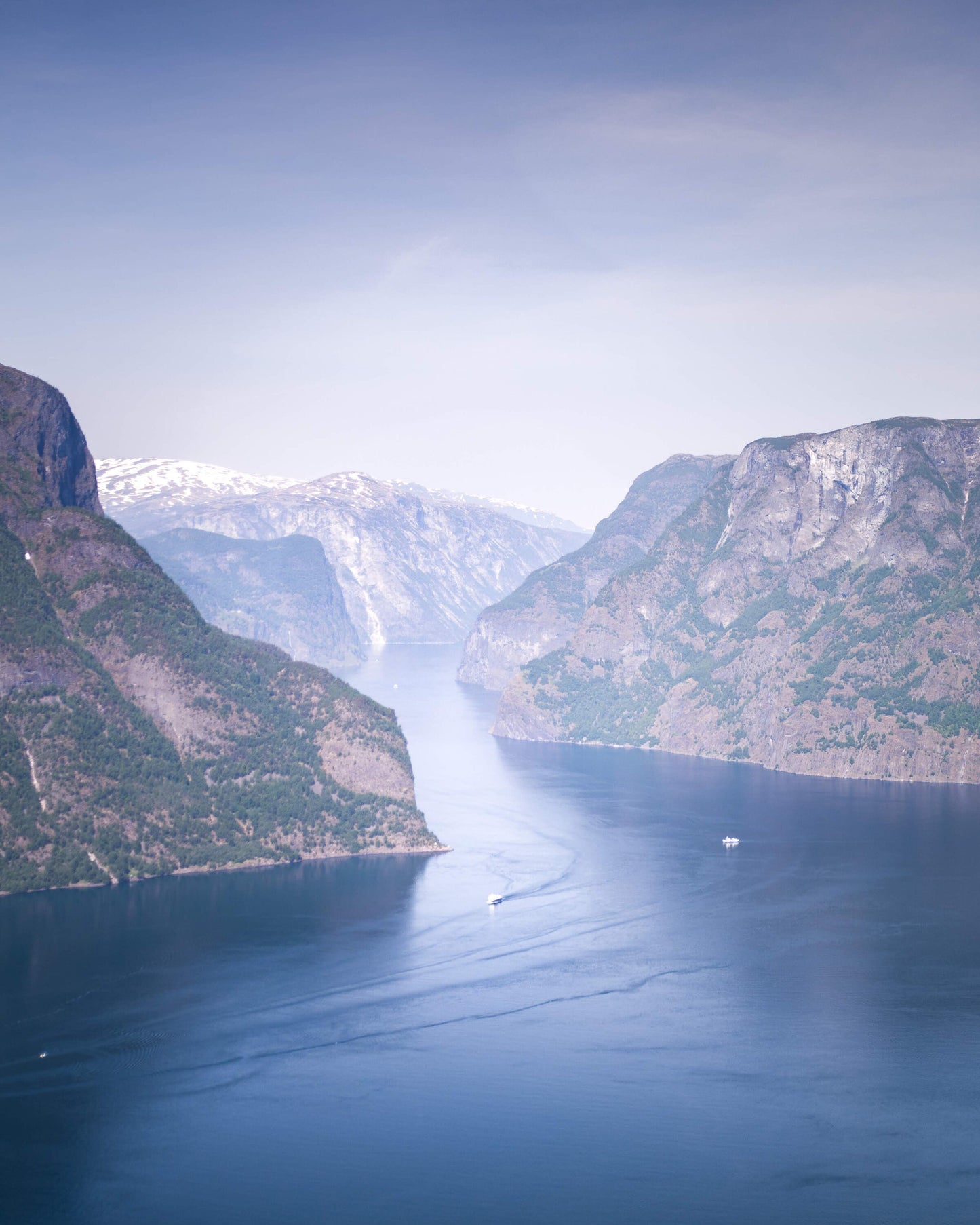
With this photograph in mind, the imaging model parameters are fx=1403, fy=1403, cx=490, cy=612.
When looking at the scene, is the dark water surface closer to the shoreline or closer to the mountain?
the shoreline

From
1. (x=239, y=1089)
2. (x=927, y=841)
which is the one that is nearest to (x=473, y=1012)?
(x=239, y=1089)

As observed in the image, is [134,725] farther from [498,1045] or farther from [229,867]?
[498,1045]

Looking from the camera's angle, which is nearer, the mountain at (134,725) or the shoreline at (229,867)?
the shoreline at (229,867)

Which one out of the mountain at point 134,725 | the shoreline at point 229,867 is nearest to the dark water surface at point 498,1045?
the shoreline at point 229,867

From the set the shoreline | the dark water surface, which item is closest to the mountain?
the shoreline

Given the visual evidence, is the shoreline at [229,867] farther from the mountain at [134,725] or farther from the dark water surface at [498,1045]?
the dark water surface at [498,1045]

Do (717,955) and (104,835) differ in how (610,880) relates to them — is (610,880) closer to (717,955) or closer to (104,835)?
(717,955)
